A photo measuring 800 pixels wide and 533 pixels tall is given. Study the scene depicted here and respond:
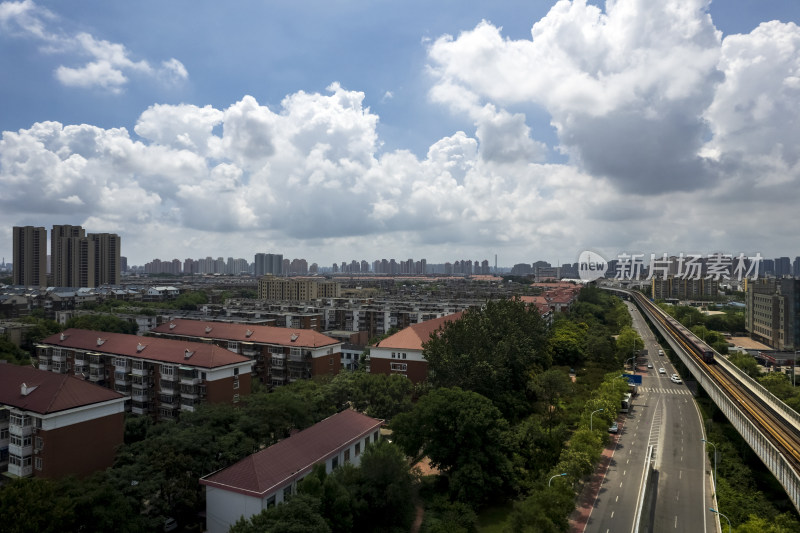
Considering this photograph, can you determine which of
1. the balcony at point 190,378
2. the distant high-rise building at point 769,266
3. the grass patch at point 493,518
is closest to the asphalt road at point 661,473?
the grass patch at point 493,518

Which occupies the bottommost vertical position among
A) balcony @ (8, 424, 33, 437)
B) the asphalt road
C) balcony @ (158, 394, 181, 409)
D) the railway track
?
the asphalt road

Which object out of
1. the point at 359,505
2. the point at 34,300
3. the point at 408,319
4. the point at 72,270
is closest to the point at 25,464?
the point at 359,505

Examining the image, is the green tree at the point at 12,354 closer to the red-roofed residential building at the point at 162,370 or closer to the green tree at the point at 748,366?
the red-roofed residential building at the point at 162,370

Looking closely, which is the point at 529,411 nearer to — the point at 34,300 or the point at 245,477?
the point at 245,477

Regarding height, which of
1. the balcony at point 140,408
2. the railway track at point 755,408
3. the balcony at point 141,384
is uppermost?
the railway track at point 755,408

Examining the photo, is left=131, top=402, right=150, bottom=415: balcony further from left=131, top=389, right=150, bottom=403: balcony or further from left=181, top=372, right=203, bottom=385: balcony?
left=181, top=372, right=203, bottom=385: balcony

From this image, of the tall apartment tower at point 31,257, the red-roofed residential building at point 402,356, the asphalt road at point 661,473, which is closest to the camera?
the asphalt road at point 661,473

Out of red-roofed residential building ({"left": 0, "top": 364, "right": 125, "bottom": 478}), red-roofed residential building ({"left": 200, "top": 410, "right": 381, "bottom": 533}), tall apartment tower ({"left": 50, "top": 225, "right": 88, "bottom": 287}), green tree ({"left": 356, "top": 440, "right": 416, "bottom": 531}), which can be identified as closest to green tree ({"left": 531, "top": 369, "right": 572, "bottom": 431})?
green tree ({"left": 356, "top": 440, "right": 416, "bottom": 531})

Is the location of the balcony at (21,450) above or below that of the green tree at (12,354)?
below
